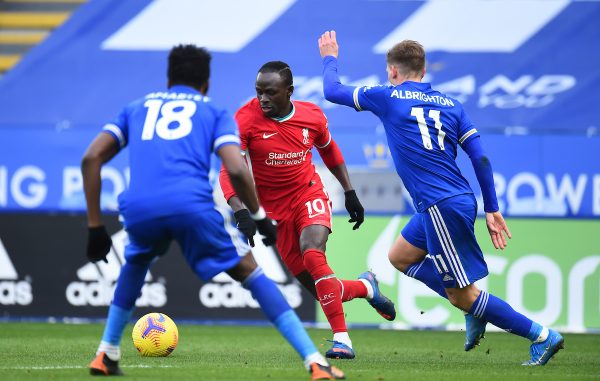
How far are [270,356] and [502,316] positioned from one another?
1.91m

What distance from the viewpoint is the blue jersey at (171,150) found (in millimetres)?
6234

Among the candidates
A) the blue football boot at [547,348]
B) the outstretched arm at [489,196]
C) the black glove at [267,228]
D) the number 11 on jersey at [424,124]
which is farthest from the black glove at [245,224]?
the blue football boot at [547,348]

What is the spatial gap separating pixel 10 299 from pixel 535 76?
8254mm

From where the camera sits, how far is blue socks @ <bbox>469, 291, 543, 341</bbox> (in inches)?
312

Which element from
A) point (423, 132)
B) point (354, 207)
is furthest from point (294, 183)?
point (423, 132)

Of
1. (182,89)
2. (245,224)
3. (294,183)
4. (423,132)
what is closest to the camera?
(182,89)

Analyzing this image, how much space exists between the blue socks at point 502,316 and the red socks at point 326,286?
3.43 feet

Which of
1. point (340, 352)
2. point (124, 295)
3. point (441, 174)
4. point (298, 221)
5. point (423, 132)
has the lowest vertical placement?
Result: point (340, 352)

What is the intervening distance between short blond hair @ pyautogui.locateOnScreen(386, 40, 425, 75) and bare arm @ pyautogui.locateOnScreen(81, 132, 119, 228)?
8.22ft

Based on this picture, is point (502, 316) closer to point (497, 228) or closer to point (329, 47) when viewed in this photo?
point (497, 228)

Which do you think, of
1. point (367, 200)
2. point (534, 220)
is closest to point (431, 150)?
point (534, 220)

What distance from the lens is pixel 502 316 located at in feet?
26.1

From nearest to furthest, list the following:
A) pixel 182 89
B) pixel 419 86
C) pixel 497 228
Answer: pixel 182 89
pixel 497 228
pixel 419 86

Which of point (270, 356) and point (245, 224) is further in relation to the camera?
point (270, 356)
